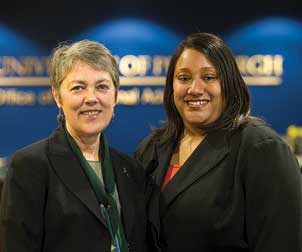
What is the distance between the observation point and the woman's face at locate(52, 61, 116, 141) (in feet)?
5.74

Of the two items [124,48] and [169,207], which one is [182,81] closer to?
[169,207]

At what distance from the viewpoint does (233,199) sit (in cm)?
184

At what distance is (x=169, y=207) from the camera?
1978 mm

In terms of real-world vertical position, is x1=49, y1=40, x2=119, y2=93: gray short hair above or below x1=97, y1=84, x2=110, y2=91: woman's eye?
above

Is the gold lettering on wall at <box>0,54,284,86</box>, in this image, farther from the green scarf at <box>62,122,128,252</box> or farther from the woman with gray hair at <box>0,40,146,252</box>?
the green scarf at <box>62,122,128,252</box>

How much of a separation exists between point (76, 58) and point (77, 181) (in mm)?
459

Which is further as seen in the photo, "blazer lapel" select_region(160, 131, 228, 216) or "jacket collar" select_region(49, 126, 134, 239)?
"blazer lapel" select_region(160, 131, 228, 216)

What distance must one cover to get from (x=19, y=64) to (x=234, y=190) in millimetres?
4241

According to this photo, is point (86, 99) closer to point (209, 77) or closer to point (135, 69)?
point (209, 77)

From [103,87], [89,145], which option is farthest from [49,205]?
[103,87]

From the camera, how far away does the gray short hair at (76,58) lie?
1.75m

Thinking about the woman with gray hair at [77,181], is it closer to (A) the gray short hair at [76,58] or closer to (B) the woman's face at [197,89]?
(A) the gray short hair at [76,58]

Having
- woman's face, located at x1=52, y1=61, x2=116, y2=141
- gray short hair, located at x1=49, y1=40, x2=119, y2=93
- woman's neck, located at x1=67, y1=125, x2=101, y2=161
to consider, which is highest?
gray short hair, located at x1=49, y1=40, x2=119, y2=93

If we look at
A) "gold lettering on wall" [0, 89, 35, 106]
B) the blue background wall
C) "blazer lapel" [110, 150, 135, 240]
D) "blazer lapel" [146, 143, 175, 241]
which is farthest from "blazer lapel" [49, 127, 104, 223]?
"gold lettering on wall" [0, 89, 35, 106]
